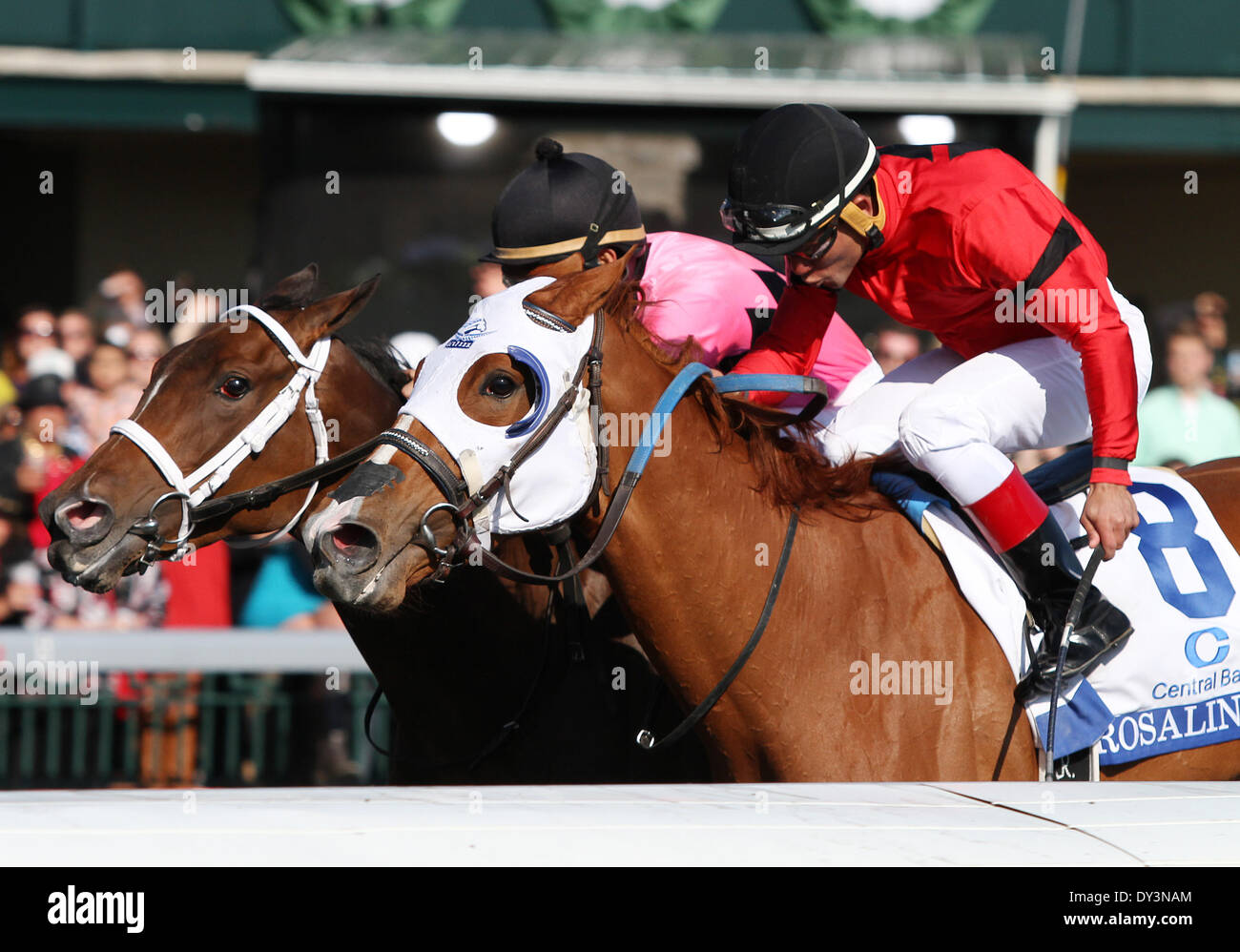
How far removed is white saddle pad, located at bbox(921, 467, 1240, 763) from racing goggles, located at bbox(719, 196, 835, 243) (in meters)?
0.60

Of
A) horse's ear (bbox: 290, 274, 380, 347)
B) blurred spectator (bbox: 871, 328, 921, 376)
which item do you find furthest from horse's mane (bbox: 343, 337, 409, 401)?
blurred spectator (bbox: 871, 328, 921, 376)

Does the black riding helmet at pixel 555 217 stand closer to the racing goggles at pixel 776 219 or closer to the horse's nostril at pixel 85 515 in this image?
the racing goggles at pixel 776 219

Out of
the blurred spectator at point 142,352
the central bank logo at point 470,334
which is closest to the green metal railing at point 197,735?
the blurred spectator at point 142,352

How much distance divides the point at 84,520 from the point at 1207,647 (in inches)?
88.0

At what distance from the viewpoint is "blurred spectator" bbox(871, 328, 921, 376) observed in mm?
6075

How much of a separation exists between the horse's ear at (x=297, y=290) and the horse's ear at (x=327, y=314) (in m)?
0.08

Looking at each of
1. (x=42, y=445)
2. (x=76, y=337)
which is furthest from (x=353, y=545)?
(x=76, y=337)

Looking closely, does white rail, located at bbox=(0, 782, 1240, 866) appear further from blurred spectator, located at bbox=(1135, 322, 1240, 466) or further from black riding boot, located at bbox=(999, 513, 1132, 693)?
blurred spectator, located at bbox=(1135, 322, 1240, 466)

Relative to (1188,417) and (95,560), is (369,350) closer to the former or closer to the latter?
(95,560)

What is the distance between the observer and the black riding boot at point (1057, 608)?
266 cm

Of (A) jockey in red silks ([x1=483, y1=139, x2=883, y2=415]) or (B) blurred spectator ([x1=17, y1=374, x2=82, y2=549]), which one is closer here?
(A) jockey in red silks ([x1=483, y1=139, x2=883, y2=415])

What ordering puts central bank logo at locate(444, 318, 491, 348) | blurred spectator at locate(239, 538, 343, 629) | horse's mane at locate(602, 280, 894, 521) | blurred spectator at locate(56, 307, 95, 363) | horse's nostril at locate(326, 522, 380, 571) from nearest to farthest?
horse's nostril at locate(326, 522, 380, 571)
central bank logo at locate(444, 318, 491, 348)
horse's mane at locate(602, 280, 894, 521)
blurred spectator at locate(239, 538, 343, 629)
blurred spectator at locate(56, 307, 95, 363)

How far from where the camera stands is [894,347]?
20.1ft
